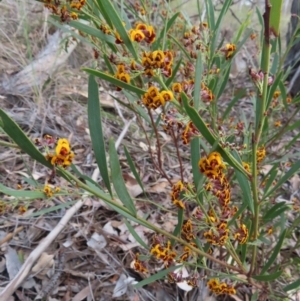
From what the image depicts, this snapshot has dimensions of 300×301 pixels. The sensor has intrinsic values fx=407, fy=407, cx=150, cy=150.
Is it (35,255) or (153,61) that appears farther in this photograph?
(35,255)

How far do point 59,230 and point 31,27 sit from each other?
167 cm

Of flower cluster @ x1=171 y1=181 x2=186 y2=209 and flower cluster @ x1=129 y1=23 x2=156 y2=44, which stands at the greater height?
flower cluster @ x1=129 y1=23 x2=156 y2=44

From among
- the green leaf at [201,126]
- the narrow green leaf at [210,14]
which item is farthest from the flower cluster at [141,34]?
the narrow green leaf at [210,14]

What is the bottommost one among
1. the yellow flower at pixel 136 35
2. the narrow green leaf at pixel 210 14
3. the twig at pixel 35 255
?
the twig at pixel 35 255

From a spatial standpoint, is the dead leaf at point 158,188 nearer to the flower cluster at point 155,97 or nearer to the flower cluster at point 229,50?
the flower cluster at point 229,50

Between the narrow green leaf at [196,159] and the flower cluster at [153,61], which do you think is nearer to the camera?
the flower cluster at [153,61]

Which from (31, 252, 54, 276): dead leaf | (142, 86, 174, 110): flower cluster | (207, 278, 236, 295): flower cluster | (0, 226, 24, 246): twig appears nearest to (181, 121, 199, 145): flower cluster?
(142, 86, 174, 110): flower cluster

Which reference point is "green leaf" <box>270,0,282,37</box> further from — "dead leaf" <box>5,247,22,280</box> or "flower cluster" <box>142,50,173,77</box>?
"dead leaf" <box>5,247,22,280</box>

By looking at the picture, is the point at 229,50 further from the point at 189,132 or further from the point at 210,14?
the point at 189,132

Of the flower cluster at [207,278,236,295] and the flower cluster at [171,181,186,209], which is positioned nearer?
the flower cluster at [171,181,186,209]

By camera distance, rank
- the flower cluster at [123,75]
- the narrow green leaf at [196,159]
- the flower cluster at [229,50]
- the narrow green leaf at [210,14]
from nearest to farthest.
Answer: the flower cluster at [123,75]
the narrow green leaf at [196,159]
the flower cluster at [229,50]
the narrow green leaf at [210,14]

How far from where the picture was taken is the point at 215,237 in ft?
2.53

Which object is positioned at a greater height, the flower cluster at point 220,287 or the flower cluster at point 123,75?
the flower cluster at point 123,75

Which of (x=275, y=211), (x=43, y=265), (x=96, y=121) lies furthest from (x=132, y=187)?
(x=96, y=121)
